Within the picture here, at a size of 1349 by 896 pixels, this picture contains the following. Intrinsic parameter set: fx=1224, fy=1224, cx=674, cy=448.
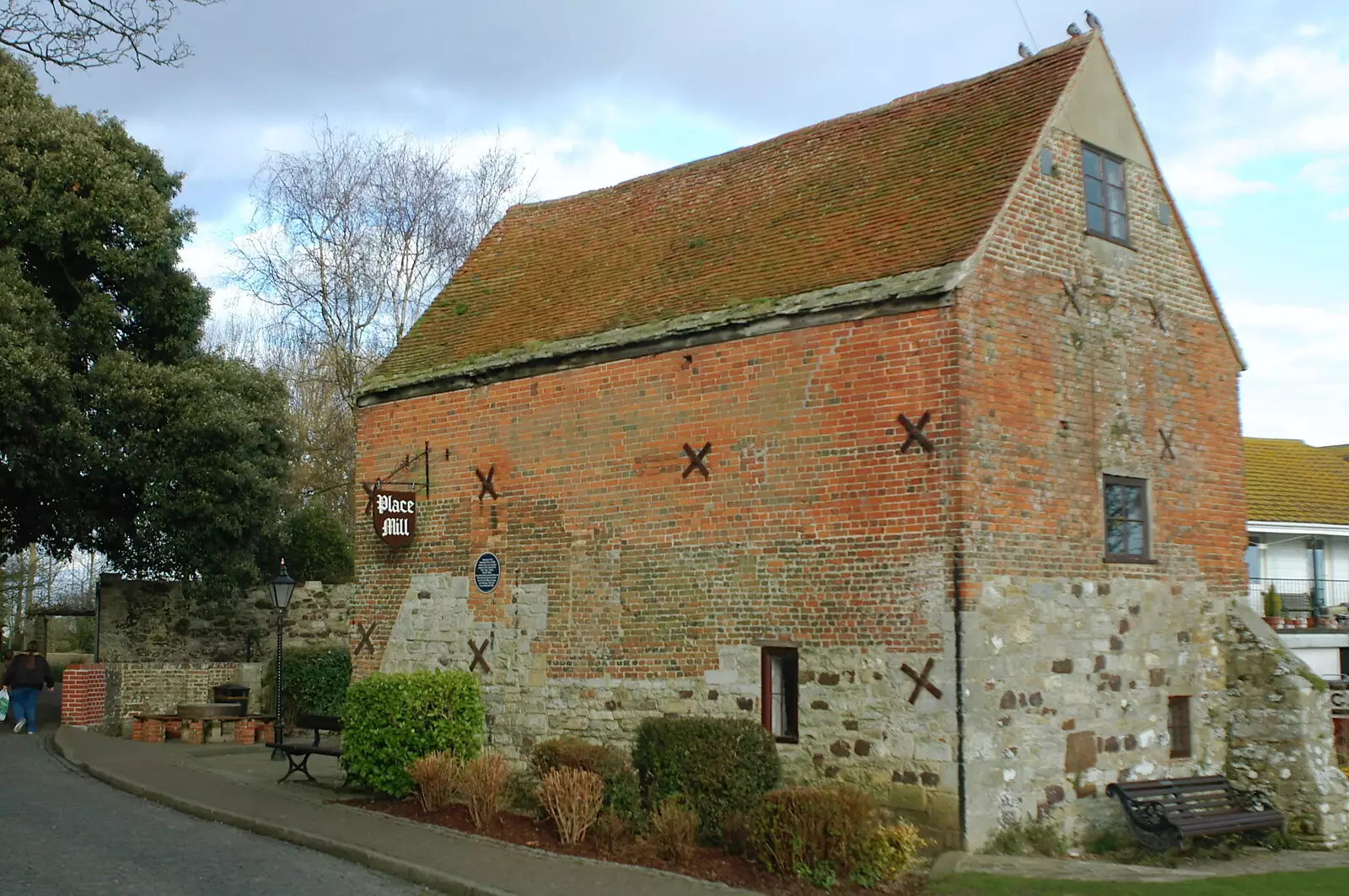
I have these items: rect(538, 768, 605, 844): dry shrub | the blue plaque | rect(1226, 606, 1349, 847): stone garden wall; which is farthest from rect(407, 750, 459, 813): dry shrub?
rect(1226, 606, 1349, 847): stone garden wall

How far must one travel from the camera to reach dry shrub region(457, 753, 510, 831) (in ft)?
42.4

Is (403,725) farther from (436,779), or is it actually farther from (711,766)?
(711,766)

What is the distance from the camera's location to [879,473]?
12227 millimetres

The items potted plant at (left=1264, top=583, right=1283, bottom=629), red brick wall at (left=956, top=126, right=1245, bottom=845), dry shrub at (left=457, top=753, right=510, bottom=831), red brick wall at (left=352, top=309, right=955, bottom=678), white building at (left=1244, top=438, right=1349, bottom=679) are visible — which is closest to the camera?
red brick wall at (left=956, top=126, right=1245, bottom=845)

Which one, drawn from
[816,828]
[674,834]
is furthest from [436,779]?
[816,828]

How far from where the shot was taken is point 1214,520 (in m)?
14.8

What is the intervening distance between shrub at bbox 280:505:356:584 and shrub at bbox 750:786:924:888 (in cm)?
2025

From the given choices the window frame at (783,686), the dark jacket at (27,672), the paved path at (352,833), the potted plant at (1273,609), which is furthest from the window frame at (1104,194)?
the dark jacket at (27,672)

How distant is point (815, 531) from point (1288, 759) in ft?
20.2

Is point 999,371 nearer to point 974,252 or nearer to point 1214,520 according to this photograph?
point 974,252

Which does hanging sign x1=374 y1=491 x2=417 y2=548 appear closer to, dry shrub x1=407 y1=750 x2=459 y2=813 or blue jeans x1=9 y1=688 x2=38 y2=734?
dry shrub x1=407 y1=750 x2=459 y2=813

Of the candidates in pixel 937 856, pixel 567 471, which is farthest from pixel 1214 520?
pixel 567 471

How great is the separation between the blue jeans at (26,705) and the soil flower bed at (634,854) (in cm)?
1122

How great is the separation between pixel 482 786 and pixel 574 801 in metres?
1.51
